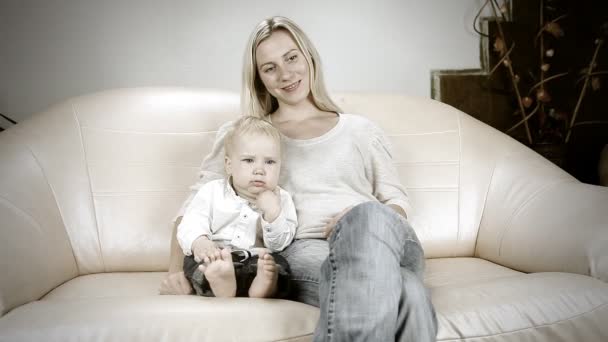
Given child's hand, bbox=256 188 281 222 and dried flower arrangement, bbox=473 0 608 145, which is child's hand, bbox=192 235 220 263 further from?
dried flower arrangement, bbox=473 0 608 145

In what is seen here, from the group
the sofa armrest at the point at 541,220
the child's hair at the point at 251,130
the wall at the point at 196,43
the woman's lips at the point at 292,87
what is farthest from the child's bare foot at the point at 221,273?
the wall at the point at 196,43

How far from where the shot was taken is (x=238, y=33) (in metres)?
2.15

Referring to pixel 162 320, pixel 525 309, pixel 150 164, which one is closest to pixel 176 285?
pixel 162 320

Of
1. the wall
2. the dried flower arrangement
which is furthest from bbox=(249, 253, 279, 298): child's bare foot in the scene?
the dried flower arrangement

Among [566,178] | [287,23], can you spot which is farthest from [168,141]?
[566,178]

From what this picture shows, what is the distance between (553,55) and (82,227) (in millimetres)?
2115

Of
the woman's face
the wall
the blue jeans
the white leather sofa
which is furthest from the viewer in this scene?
the wall

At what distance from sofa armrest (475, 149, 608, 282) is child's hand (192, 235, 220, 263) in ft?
2.96

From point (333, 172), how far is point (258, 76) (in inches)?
16.9

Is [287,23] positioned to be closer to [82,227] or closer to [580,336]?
[82,227]

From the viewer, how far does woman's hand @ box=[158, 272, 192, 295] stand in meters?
1.31

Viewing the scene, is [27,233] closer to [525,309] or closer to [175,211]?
[175,211]

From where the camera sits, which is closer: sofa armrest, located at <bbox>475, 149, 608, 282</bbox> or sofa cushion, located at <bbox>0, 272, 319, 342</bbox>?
sofa cushion, located at <bbox>0, 272, 319, 342</bbox>

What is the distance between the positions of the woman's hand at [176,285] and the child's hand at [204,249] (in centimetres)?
7
